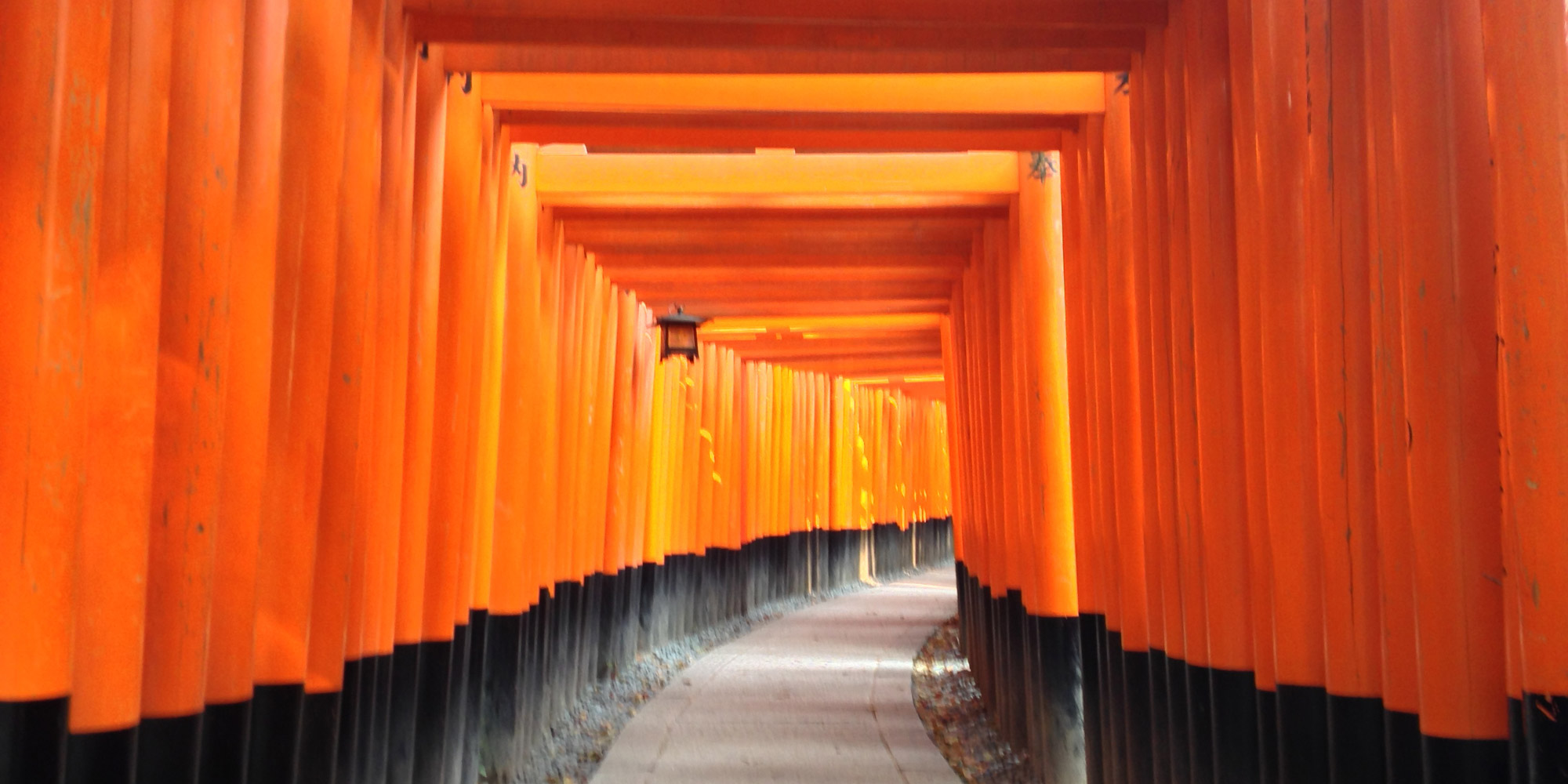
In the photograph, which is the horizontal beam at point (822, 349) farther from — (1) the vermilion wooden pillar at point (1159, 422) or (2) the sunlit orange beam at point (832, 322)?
(1) the vermilion wooden pillar at point (1159, 422)

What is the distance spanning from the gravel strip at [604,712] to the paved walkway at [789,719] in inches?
5.2

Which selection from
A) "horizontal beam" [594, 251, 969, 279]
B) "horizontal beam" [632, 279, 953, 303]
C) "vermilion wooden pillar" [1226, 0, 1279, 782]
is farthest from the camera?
"horizontal beam" [632, 279, 953, 303]

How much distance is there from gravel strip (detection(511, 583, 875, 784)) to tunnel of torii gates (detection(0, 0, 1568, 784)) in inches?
10.2

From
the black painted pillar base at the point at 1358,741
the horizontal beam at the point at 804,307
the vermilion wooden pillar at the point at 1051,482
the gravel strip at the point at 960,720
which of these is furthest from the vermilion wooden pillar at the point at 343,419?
the horizontal beam at the point at 804,307

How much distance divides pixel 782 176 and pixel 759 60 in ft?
9.48

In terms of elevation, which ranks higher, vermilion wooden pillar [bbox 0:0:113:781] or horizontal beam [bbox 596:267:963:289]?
horizontal beam [bbox 596:267:963:289]

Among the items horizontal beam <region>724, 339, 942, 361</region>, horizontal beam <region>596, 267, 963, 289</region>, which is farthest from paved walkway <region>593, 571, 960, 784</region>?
horizontal beam <region>596, 267, 963, 289</region>

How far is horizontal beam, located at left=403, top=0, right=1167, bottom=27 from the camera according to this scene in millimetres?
4852

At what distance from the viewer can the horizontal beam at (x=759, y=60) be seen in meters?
5.38

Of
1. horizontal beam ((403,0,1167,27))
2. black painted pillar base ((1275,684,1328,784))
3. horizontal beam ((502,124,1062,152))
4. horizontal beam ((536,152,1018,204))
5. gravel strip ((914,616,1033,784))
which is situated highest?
horizontal beam ((536,152,1018,204))

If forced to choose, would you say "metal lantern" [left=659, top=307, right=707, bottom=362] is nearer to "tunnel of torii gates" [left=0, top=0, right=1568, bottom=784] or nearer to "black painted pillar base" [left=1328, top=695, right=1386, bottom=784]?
"tunnel of torii gates" [left=0, top=0, right=1568, bottom=784]

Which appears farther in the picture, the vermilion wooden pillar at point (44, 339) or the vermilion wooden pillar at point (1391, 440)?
the vermilion wooden pillar at point (1391, 440)

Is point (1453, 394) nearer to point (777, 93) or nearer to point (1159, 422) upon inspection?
point (1159, 422)

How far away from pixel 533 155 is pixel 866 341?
846 cm
